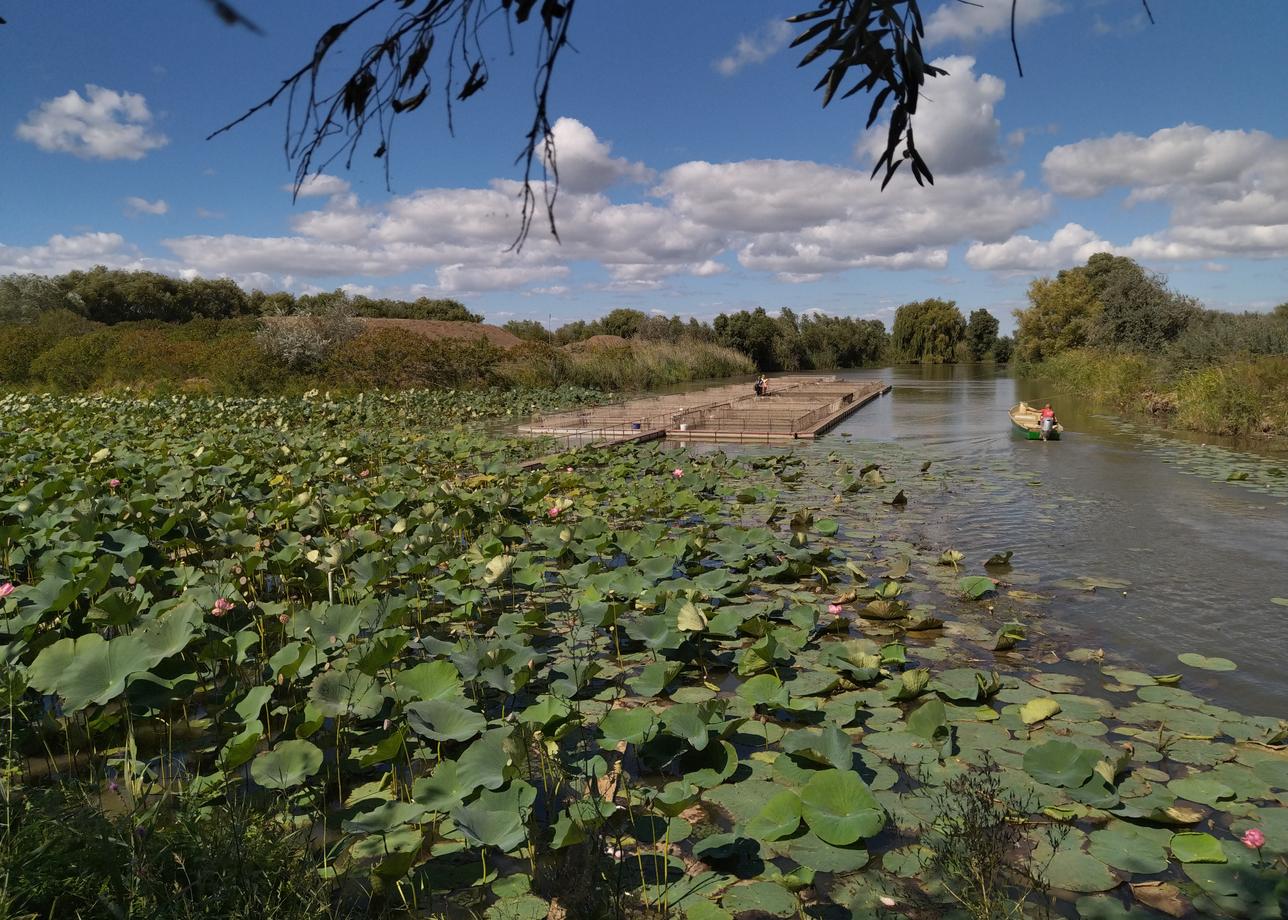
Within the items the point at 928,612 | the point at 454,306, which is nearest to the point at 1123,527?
the point at 928,612

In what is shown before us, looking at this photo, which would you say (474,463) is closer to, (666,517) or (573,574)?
(666,517)

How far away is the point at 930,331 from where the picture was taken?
6825cm

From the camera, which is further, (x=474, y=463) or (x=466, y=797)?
(x=474, y=463)

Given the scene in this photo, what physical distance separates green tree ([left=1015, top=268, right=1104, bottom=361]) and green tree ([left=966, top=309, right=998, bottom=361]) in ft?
90.2

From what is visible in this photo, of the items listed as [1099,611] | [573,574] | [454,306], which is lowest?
[1099,611]

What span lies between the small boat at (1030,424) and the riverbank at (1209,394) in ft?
8.72

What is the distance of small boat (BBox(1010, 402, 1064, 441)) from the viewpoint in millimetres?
13046

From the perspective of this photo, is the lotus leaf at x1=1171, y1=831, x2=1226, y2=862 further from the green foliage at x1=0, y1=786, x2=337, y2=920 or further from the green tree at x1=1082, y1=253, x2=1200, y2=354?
the green tree at x1=1082, y1=253, x2=1200, y2=354

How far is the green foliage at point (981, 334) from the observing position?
228 ft

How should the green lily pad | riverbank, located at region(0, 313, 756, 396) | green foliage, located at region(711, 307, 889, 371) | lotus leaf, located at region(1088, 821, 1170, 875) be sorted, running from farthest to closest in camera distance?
1. green foliage, located at region(711, 307, 889, 371)
2. riverbank, located at region(0, 313, 756, 396)
3. the green lily pad
4. lotus leaf, located at region(1088, 821, 1170, 875)

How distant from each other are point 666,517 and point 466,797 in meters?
4.58

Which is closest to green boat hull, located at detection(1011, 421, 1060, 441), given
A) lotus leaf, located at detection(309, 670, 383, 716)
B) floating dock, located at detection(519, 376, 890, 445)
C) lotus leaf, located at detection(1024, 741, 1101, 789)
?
floating dock, located at detection(519, 376, 890, 445)

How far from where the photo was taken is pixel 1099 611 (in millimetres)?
4582

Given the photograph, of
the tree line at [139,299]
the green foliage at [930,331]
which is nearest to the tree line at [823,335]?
the green foliage at [930,331]
